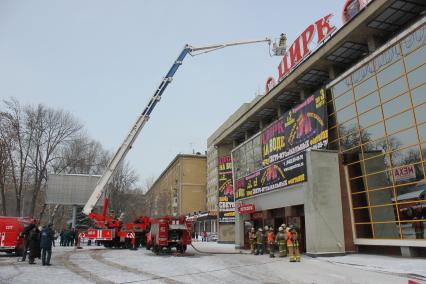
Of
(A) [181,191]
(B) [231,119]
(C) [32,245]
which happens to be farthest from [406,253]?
(A) [181,191]

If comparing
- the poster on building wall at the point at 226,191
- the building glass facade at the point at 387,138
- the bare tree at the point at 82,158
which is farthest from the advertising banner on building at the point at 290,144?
the bare tree at the point at 82,158

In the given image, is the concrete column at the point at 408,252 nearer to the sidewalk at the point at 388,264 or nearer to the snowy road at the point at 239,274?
the sidewalk at the point at 388,264

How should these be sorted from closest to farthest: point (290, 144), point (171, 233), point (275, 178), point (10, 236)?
point (10, 236)
point (171, 233)
point (275, 178)
point (290, 144)

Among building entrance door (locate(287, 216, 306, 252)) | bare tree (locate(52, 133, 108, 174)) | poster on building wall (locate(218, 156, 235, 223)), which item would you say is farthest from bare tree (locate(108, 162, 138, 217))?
building entrance door (locate(287, 216, 306, 252))

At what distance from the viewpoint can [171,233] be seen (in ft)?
73.1

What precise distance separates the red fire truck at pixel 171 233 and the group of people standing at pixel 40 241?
706 cm

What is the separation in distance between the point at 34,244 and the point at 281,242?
11669mm

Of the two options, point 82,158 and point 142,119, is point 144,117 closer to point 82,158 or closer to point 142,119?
point 142,119

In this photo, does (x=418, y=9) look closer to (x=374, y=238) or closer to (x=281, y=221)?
(x=374, y=238)

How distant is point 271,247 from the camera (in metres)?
19.8

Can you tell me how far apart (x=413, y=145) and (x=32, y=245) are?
55.3 feet

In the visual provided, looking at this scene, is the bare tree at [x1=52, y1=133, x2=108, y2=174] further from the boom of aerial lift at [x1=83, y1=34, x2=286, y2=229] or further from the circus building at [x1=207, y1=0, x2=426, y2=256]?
the circus building at [x1=207, y1=0, x2=426, y2=256]

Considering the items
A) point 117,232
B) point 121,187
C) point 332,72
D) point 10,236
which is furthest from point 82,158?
point 332,72

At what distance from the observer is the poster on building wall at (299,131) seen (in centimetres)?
2164
